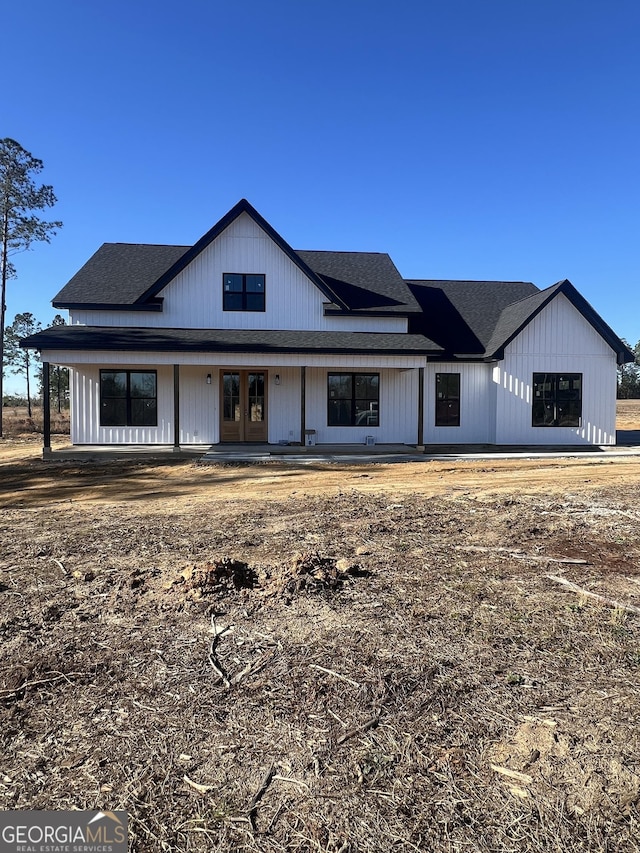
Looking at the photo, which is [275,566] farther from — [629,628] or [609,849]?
[609,849]

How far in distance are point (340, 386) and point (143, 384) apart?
6641 mm

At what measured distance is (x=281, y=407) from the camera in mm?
17344

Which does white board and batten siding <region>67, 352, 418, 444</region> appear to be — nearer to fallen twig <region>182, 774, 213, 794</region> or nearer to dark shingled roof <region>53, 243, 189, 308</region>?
dark shingled roof <region>53, 243, 189, 308</region>

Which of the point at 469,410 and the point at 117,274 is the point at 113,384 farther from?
the point at 469,410

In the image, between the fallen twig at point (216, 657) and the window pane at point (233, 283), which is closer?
the fallen twig at point (216, 657)

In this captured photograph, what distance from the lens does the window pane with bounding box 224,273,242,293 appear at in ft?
56.9

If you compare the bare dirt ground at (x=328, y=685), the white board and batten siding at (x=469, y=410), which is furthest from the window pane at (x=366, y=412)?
the bare dirt ground at (x=328, y=685)

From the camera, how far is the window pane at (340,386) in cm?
1744

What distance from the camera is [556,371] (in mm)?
17656

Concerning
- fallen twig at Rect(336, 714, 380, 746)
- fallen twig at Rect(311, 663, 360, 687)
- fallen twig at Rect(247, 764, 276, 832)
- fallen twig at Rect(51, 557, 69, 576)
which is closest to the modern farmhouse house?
fallen twig at Rect(51, 557, 69, 576)

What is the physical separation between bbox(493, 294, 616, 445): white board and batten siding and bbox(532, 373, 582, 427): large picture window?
6.8 inches

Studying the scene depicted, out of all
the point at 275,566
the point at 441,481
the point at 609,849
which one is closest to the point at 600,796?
the point at 609,849

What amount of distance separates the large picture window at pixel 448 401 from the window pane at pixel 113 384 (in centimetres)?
1084

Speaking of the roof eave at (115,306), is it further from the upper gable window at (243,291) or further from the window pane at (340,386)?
the window pane at (340,386)
